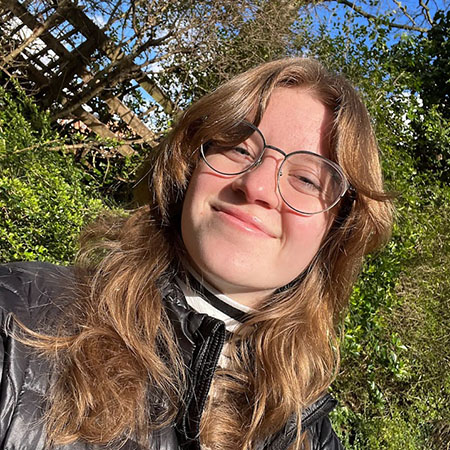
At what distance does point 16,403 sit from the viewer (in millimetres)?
1084

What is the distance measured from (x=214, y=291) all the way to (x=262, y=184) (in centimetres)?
35

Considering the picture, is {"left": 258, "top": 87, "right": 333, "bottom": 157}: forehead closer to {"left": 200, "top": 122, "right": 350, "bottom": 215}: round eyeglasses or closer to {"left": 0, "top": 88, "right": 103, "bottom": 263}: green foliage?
{"left": 200, "top": 122, "right": 350, "bottom": 215}: round eyeglasses

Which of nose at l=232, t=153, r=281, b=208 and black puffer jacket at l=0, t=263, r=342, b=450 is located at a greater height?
nose at l=232, t=153, r=281, b=208

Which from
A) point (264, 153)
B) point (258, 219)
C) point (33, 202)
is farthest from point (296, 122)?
point (33, 202)

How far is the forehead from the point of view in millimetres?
1445

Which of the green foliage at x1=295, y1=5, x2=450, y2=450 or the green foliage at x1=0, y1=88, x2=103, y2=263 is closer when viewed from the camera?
the green foliage at x1=0, y1=88, x2=103, y2=263

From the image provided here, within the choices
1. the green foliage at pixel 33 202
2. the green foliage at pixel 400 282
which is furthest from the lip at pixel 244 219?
the green foliage at pixel 400 282

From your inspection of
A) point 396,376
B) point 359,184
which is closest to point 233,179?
point 359,184

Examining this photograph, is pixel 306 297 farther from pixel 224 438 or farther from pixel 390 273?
pixel 390 273

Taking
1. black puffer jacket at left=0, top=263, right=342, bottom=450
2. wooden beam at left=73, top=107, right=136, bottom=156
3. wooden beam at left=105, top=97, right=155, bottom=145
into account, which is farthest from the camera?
wooden beam at left=105, top=97, right=155, bottom=145

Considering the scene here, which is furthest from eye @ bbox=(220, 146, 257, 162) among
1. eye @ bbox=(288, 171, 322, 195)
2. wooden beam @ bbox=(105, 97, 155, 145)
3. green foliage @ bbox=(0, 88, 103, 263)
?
wooden beam @ bbox=(105, 97, 155, 145)

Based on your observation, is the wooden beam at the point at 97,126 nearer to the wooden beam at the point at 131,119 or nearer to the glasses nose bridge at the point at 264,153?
the wooden beam at the point at 131,119

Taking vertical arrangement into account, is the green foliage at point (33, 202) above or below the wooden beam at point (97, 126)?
below

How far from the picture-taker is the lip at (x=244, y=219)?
4.51 ft
